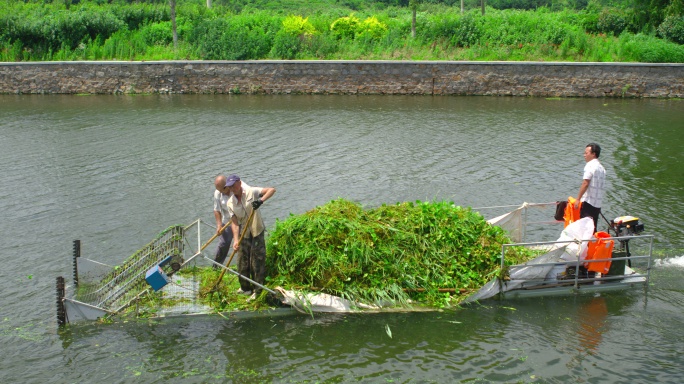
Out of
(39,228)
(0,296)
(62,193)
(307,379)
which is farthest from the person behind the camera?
(62,193)

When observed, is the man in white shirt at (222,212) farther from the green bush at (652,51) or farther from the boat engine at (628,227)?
the green bush at (652,51)

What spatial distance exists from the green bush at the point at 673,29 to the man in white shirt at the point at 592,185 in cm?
2717

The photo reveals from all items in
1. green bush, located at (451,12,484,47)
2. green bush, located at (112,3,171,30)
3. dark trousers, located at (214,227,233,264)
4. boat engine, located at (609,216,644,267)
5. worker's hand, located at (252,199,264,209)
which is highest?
green bush, located at (112,3,171,30)

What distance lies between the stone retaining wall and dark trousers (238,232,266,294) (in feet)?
80.6

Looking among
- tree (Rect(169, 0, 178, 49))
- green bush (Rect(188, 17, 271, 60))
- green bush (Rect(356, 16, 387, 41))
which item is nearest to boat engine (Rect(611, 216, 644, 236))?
green bush (Rect(188, 17, 271, 60))

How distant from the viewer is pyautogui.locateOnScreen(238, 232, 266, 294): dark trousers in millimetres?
11242

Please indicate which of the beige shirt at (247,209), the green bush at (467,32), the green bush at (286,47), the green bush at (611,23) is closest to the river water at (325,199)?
the beige shirt at (247,209)

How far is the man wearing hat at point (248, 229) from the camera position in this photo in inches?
436

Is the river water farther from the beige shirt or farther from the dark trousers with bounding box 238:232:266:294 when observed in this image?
the beige shirt

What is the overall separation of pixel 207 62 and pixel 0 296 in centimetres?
2473

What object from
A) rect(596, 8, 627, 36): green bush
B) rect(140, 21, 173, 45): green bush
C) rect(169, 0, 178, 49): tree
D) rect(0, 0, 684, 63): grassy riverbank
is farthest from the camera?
rect(140, 21, 173, 45): green bush

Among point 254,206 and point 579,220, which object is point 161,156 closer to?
point 254,206

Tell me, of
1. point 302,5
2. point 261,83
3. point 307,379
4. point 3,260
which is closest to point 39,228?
point 3,260

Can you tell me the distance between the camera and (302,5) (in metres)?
54.9
